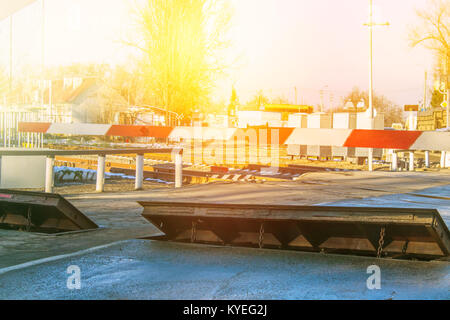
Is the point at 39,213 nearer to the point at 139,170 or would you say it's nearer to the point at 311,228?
the point at 311,228

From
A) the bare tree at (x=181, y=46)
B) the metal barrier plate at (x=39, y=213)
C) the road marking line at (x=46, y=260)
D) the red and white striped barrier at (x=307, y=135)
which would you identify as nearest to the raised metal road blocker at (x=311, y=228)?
the road marking line at (x=46, y=260)

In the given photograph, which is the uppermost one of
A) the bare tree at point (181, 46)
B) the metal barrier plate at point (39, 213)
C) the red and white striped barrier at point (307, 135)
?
the bare tree at point (181, 46)

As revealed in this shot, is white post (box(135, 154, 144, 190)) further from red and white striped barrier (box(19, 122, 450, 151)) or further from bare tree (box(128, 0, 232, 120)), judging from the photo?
bare tree (box(128, 0, 232, 120))

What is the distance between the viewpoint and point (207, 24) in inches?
1129

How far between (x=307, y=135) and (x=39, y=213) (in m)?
5.26

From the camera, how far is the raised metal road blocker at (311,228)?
15.9 feet

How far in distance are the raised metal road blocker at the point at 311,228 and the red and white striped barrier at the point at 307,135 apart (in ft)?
14.1

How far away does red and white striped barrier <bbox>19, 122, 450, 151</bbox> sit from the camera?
9.32m

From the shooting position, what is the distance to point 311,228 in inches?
211

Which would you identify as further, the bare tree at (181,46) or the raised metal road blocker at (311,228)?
the bare tree at (181,46)

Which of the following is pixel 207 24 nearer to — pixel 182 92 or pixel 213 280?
pixel 182 92

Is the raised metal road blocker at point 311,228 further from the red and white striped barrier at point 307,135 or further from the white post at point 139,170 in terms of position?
the white post at point 139,170

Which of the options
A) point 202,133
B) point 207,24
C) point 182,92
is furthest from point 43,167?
point 207,24

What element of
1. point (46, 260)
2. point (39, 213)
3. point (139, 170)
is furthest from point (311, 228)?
point (139, 170)
